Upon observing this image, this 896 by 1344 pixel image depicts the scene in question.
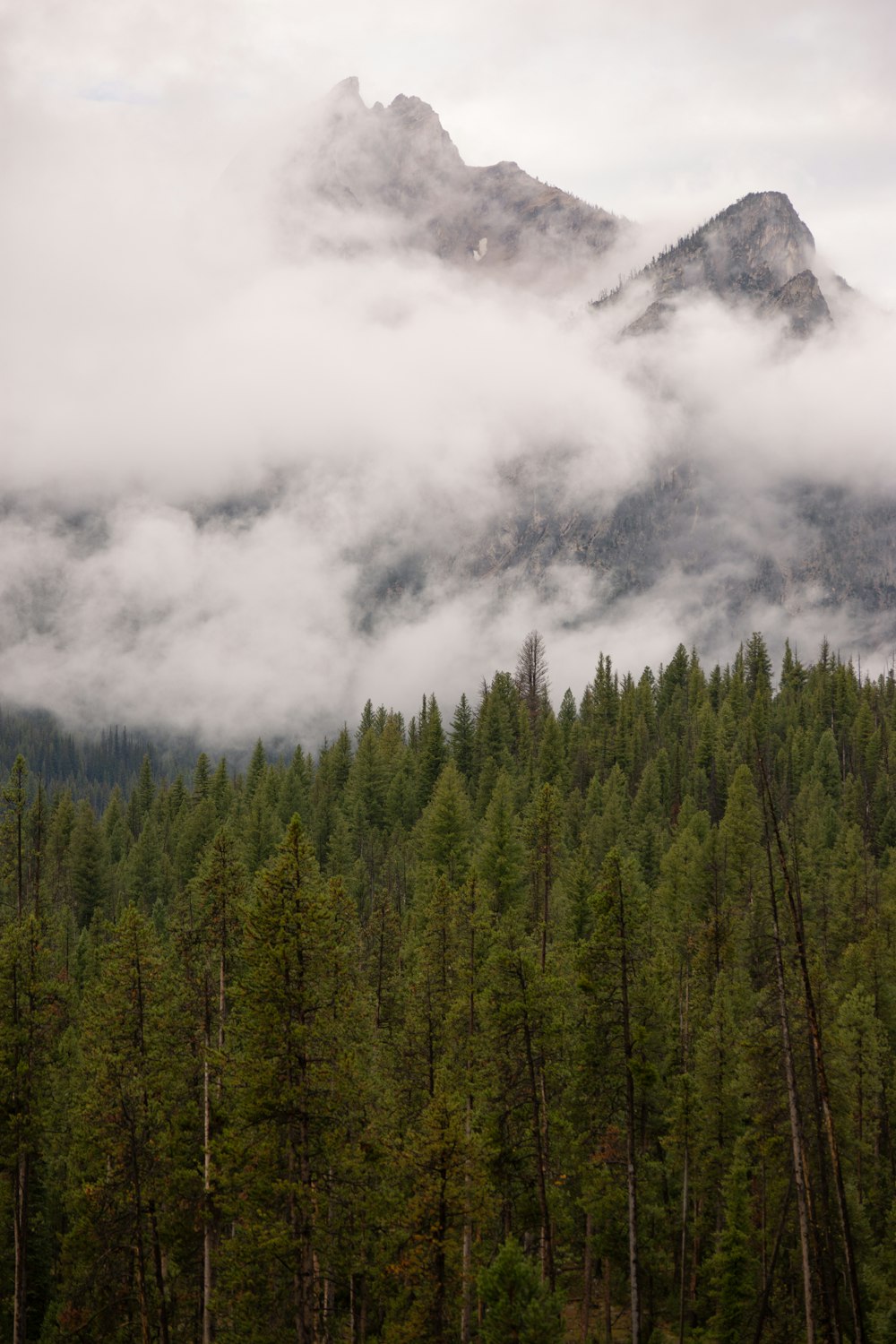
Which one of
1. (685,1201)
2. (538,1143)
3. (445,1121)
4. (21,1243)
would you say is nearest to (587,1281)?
(685,1201)

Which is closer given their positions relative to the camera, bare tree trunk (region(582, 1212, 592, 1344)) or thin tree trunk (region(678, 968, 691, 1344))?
bare tree trunk (region(582, 1212, 592, 1344))

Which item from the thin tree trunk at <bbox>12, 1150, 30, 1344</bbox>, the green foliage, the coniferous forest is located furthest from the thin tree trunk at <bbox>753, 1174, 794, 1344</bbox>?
the thin tree trunk at <bbox>12, 1150, 30, 1344</bbox>

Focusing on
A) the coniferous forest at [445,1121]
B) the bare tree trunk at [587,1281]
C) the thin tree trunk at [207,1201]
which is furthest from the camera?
the bare tree trunk at [587,1281]

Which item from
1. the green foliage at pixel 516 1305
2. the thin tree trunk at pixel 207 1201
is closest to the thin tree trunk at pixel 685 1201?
the green foliage at pixel 516 1305

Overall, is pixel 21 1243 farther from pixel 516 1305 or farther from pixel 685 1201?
pixel 685 1201

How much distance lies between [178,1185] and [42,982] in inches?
281

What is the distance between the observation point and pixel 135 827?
155 m

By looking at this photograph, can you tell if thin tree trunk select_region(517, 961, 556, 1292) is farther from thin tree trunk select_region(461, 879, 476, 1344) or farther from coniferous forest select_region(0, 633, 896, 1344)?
thin tree trunk select_region(461, 879, 476, 1344)

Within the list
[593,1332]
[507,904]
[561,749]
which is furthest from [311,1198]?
[561,749]

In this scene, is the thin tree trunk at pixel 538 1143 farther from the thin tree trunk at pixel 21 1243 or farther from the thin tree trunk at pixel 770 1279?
the thin tree trunk at pixel 21 1243

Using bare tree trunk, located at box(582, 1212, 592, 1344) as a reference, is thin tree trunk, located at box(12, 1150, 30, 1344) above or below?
above

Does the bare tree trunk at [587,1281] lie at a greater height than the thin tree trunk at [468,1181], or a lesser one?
lesser

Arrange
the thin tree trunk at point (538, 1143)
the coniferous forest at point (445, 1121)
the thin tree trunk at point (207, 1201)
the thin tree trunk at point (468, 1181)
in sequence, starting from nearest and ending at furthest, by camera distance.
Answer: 1. the coniferous forest at point (445, 1121)
2. the thin tree trunk at point (468, 1181)
3. the thin tree trunk at point (207, 1201)
4. the thin tree trunk at point (538, 1143)

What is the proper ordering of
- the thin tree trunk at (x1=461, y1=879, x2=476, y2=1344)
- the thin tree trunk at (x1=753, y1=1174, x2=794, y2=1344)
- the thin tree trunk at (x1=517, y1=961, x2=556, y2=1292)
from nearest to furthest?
the thin tree trunk at (x1=753, y1=1174, x2=794, y2=1344), the thin tree trunk at (x1=461, y1=879, x2=476, y2=1344), the thin tree trunk at (x1=517, y1=961, x2=556, y2=1292)
